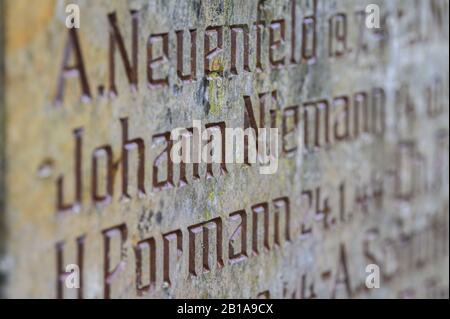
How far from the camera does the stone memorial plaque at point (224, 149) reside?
2027 millimetres

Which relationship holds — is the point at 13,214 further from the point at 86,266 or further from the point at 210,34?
the point at 210,34

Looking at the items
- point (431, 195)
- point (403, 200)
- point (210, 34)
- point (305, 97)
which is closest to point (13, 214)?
point (210, 34)

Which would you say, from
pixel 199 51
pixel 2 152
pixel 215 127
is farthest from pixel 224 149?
pixel 2 152

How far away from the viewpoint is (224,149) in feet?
8.68

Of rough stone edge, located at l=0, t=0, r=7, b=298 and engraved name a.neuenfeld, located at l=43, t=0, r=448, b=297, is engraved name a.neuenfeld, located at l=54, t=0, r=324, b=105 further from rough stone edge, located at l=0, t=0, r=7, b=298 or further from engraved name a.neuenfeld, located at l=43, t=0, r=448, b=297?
rough stone edge, located at l=0, t=0, r=7, b=298

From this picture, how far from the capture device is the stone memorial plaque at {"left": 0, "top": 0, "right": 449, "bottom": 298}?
203 cm

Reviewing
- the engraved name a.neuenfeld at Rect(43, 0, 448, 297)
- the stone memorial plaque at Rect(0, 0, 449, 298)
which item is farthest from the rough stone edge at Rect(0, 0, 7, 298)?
the engraved name a.neuenfeld at Rect(43, 0, 448, 297)

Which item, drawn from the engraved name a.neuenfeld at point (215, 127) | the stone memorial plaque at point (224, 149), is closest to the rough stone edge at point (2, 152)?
the stone memorial plaque at point (224, 149)

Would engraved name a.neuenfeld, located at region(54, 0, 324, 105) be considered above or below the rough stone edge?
above

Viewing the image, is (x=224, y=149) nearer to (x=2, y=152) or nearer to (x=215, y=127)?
(x=215, y=127)

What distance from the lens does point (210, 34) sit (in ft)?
8.46

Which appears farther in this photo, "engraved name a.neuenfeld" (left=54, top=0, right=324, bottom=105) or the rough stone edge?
"engraved name a.neuenfeld" (left=54, top=0, right=324, bottom=105)

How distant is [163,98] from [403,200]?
1507 millimetres
